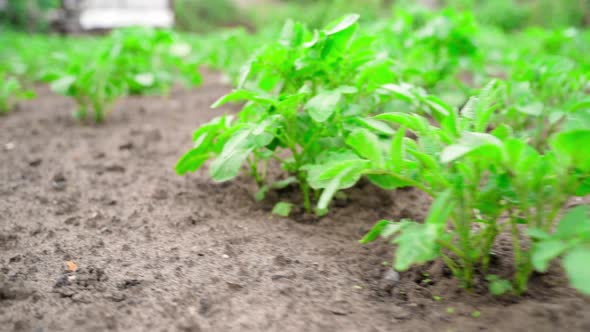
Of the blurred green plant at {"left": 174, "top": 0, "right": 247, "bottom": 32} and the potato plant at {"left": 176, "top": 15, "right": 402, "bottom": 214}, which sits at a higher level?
the blurred green plant at {"left": 174, "top": 0, "right": 247, "bottom": 32}

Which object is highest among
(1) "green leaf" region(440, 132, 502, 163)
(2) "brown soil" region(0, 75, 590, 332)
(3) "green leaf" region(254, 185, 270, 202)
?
(1) "green leaf" region(440, 132, 502, 163)

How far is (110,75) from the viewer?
3.23 metres

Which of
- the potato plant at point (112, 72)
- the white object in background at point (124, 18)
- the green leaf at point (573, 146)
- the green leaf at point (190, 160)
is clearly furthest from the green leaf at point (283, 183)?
the white object in background at point (124, 18)

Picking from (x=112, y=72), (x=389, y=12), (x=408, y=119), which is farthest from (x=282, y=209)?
(x=389, y=12)

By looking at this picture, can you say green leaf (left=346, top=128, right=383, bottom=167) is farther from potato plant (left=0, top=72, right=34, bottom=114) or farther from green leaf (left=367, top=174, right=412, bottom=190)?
potato plant (left=0, top=72, right=34, bottom=114)

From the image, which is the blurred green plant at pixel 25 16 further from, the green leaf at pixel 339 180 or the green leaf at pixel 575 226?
the green leaf at pixel 575 226

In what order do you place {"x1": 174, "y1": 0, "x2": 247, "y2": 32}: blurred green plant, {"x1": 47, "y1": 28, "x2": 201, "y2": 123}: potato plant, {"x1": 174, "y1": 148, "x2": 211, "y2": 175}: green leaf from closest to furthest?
{"x1": 174, "y1": 148, "x2": 211, "y2": 175}: green leaf
{"x1": 47, "y1": 28, "x2": 201, "y2": 123}: potato plant
{"x1": 174, "y1": 0, "x2": 247, "y2": 32}: blurred green plant

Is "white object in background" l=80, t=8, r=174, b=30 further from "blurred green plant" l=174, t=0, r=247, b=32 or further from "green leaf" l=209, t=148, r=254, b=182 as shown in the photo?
"green leaf" l=209, t=148, r=254, b=182

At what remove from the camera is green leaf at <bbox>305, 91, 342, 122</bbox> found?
1479mm

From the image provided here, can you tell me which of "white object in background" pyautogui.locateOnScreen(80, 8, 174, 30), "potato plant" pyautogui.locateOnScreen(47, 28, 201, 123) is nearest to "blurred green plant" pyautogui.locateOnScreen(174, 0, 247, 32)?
Answer: "white object in background" pyautogui.locateOnScreen(80, 8, 174, 30)

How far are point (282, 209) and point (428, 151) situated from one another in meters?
0.76

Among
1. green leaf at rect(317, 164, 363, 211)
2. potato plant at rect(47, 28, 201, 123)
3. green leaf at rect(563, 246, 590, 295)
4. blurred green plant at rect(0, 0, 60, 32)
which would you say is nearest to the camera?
green leaf at rect(563, 246, 590, 295)

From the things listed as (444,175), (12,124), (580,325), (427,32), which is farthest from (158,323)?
(12,124)

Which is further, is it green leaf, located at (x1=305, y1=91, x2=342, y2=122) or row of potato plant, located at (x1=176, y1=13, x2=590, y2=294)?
green leaf, located at (x1=305, y1=91, x2=342, y2=122)
